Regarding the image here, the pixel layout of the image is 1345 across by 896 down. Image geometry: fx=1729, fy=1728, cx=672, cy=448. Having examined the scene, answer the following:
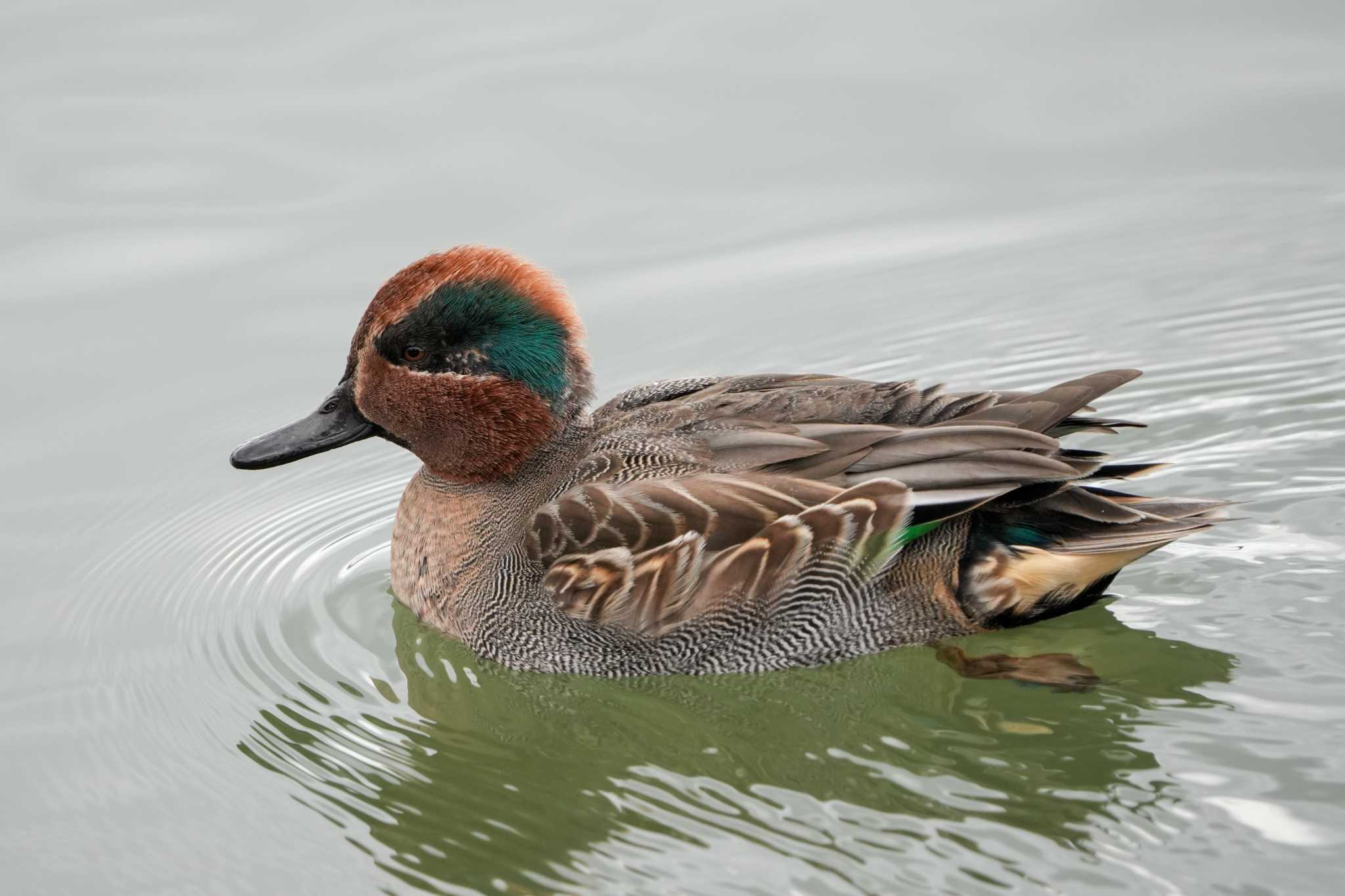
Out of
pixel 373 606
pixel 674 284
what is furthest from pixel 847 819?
pixel 674 284

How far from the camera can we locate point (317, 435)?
23.4 ft

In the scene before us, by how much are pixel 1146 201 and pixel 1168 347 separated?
1591mm

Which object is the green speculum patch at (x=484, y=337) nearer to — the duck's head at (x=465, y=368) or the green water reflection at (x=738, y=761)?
the duck's head at (x=465, y=368)

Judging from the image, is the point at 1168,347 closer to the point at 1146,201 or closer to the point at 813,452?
the point at 1146,201

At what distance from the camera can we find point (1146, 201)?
32.6ft

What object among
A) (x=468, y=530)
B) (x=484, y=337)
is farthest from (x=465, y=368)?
(x=468, y=530)

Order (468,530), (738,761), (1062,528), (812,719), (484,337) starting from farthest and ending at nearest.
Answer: (468,530) → (484,337) → (1062,528) → (812,719) → (738,761)

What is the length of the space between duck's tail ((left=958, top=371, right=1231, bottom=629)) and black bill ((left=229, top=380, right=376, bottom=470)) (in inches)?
98.6

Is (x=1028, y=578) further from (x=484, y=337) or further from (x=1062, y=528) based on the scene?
(x=484, y=337)

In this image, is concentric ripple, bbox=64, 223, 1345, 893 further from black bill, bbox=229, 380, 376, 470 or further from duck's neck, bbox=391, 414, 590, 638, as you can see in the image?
black bill, bbox=229, 380, 376, 470

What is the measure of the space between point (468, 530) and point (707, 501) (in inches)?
44.9

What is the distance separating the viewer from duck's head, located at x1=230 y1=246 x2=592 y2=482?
679cm

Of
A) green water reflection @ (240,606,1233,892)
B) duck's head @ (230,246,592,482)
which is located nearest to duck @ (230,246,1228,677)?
duck's head @ (230,246,592,482)

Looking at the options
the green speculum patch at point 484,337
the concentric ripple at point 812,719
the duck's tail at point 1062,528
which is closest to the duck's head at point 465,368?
the green speculum patch at point 484,337
